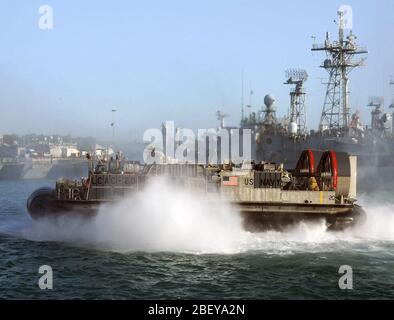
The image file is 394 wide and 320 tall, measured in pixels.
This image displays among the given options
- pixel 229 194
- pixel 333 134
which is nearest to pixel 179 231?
pixel 229 194

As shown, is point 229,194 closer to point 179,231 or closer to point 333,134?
point 179,231

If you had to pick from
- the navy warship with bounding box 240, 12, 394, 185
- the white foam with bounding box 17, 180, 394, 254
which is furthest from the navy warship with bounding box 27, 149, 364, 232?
the navy warship with bounding box 240, 12, 394, 185

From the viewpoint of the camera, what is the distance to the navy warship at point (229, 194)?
28.0 meters

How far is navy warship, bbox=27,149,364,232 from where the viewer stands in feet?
91.7

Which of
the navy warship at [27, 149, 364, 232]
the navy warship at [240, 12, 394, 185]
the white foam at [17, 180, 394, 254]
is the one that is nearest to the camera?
the white foam at [17, 180, 394, 254]

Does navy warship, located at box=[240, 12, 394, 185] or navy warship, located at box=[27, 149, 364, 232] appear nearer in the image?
navy warship, located at box=[27, 149, 364, 232]

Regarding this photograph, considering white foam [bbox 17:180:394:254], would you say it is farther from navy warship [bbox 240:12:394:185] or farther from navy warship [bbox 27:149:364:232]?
navy warship [bbox 240:12:394:185]

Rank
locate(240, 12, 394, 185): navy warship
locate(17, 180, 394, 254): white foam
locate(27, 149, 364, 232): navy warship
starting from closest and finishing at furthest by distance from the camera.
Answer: locate(17, 180, 394, 254): white foam → locate(27, 149, 364, 232): navy warship → locate(240, 12, 394, 185): navy warship

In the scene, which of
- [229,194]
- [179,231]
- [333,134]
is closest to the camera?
[179,231]

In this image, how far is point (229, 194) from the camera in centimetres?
2848

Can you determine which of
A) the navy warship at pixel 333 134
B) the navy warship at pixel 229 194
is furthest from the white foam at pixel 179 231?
the navy warship at pixel 333 134

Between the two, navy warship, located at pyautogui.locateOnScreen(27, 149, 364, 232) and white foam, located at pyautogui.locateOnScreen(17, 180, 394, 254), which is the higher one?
navy warship, located at pyautogui.locateOnScreen(27, 149, 364, 232)

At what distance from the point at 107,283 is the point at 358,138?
67.5 m
